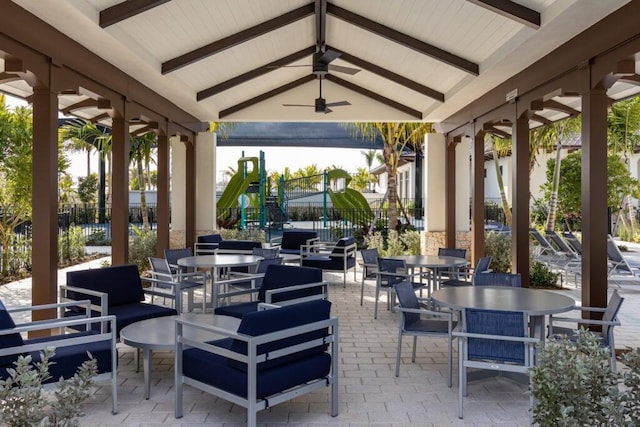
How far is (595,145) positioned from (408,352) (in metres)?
3.00

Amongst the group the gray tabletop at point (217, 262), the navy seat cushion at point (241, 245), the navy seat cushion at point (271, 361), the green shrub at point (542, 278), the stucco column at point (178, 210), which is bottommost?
the green shrub at point (542, 278)

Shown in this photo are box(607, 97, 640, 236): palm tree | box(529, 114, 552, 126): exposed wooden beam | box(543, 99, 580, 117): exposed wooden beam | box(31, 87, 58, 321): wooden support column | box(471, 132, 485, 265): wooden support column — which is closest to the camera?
box(31, 87, 58, 321): wooden support column

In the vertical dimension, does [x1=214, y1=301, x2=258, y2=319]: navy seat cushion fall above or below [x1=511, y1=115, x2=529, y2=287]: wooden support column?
below

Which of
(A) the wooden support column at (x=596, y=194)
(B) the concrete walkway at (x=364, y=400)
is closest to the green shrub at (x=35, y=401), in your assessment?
(B) the concrete walkway at (x=364, y=400)

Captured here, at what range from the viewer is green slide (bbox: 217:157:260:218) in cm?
1451

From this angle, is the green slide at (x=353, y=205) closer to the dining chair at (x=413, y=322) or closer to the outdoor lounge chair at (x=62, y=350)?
the dining chair at (x=413, y=322)

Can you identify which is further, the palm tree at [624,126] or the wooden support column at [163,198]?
the palm tree at [624,126]

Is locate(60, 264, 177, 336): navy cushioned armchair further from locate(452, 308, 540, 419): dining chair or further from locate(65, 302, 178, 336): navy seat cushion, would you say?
locate(452, 308, 540, 419): dining chair

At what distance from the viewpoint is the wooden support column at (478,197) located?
402 inches

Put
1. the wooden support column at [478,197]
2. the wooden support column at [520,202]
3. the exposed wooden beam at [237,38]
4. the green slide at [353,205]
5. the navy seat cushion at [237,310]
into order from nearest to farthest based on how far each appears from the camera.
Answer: the navy seat cushion at [237,310]
the exposed wooden beam at [237,38]
the wooden support column at [520,202]
the wooden support column at [478,197]
the green slide at [353,205]

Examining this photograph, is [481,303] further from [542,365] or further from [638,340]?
[638,340]

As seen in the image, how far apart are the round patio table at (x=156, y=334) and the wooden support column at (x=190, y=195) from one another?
7225 mm

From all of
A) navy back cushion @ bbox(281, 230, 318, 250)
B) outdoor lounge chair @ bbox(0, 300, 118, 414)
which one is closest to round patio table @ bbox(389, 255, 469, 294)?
navy back cushion @ bbox(281, 230, 318, 250)

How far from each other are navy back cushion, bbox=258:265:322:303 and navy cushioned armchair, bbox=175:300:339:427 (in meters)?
1.70
